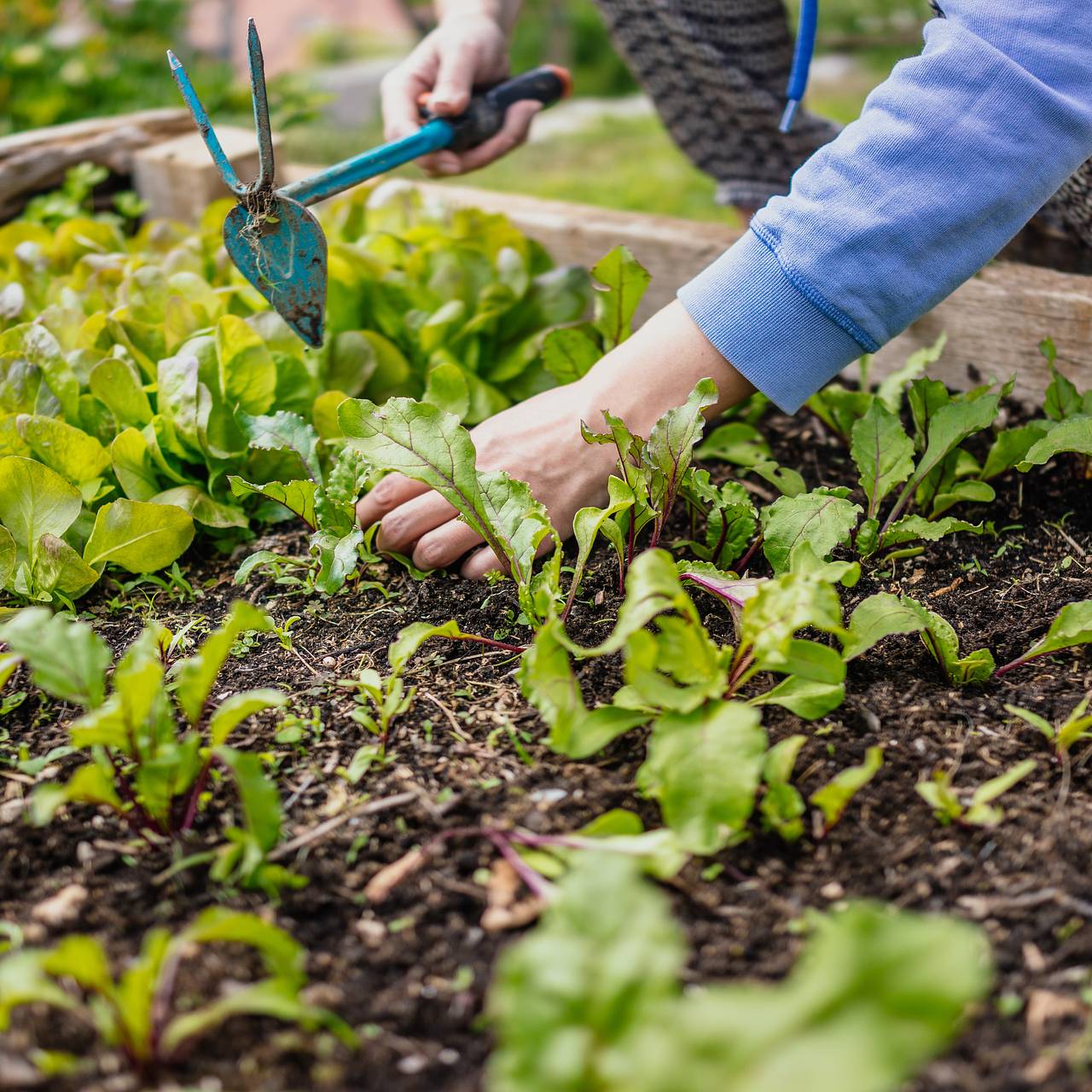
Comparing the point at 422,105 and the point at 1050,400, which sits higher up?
the point at 422,105

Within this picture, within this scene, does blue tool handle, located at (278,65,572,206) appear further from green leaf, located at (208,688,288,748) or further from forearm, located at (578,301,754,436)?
green leaf, located at (208,688,288,748)

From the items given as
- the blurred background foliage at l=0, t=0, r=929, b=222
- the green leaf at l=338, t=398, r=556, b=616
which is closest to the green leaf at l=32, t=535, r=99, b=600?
the green leaf at l=338, t=398, r=556, b=616

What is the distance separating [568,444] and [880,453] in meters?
0.43

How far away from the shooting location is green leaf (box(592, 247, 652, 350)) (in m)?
1.65

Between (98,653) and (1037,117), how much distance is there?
1115mm

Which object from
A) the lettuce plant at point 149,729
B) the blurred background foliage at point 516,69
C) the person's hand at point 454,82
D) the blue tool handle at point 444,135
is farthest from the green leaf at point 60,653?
the blurred background foliage at point 516,69

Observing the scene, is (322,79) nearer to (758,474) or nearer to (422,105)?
(422,105)

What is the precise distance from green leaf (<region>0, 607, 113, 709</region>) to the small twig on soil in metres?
0.21

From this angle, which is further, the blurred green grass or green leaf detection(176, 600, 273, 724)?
the blurred green grass

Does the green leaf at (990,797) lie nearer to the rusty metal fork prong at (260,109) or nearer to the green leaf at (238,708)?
the green leaf at (238,708)

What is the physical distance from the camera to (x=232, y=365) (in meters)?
1.57

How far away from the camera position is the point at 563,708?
100 cm

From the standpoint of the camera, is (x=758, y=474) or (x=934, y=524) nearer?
(x=934, y=524)

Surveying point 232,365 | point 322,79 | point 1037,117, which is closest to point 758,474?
point 1037,117
